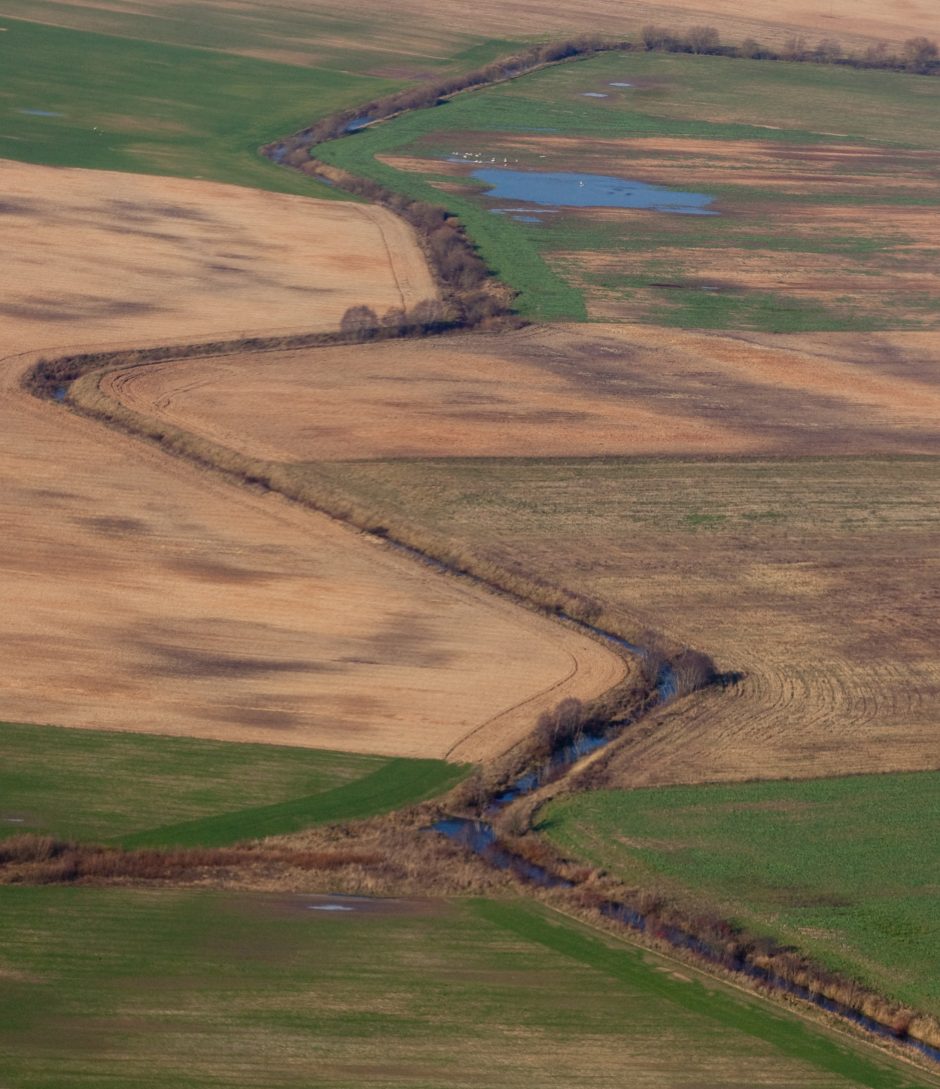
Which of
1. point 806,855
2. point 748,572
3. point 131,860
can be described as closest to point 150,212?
point 748,572

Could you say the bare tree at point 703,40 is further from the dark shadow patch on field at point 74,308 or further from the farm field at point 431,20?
the dark shadow patch on field at point 74,308

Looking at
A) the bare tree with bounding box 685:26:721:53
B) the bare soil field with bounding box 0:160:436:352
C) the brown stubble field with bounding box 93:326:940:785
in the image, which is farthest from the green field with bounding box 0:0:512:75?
the brown stubble field with bounding box 93:326:940:785

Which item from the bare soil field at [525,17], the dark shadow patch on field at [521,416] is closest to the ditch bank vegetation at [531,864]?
the dark shadow patch on field at [521,416]

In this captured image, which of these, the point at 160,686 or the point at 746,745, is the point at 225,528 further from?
the point at 746,745

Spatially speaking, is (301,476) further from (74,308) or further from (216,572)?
(74,308)

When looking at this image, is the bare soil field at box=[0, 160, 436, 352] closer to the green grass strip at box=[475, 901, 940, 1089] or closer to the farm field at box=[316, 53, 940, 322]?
the farm field at box=[316, 53, 940, 322]

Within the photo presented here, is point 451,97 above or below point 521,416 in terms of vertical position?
above
